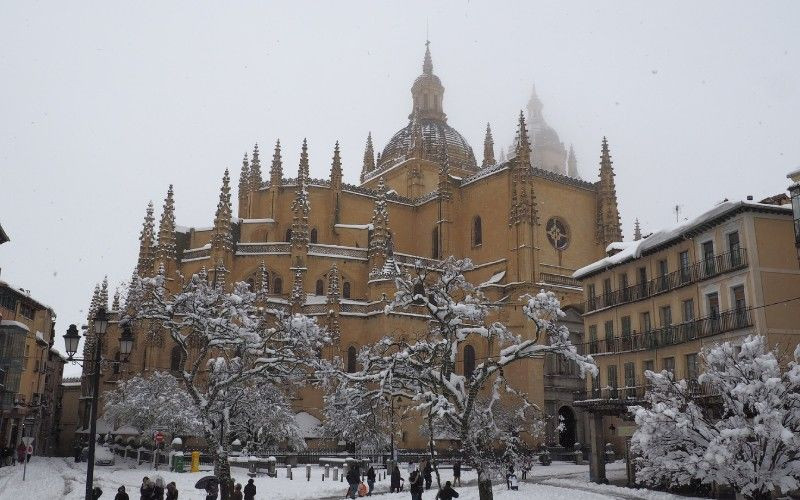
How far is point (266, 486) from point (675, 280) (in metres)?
17.9

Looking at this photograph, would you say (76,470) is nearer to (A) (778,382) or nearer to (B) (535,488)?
(B) (535,488)

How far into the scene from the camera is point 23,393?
49.0 metres

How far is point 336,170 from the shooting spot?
58.9 metres

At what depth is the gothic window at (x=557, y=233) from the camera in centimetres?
5484

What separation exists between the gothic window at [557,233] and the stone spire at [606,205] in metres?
2.64

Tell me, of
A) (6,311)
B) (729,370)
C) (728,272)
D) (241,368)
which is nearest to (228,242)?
(6,311)

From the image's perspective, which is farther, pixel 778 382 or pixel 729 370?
pixel 729 370

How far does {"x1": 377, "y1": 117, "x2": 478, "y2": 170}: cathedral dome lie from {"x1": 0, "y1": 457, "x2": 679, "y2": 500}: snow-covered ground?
38.4 meters

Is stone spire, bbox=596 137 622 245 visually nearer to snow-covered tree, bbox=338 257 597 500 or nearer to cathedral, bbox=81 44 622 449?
cathedral, bbox=81 44 622 449

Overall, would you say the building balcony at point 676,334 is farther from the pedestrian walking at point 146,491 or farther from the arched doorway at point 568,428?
the pedestrian walking at point 146,491

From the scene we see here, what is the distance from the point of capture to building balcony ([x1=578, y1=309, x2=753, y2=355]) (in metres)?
27.5

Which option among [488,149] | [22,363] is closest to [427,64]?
[488,149]

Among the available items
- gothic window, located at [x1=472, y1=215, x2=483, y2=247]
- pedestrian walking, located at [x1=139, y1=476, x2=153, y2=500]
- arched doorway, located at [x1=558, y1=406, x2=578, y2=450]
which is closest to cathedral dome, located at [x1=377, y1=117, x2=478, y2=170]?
gothic window, located at [x1=472, y1=215, x2=483, y2=247]

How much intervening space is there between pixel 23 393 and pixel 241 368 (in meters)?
32.3
